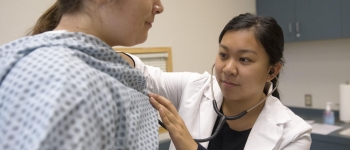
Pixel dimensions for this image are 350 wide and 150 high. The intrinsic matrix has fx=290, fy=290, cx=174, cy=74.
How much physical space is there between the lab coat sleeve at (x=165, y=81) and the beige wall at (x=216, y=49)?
925 millimetres

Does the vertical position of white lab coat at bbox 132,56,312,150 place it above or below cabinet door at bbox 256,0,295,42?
below

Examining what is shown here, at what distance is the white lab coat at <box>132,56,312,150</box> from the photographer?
1.13 m

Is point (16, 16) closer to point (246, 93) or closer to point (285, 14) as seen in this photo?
point (246, 93)

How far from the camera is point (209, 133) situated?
1205 millimetres

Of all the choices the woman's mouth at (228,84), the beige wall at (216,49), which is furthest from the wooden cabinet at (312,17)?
the woman's mouth at (228,84)

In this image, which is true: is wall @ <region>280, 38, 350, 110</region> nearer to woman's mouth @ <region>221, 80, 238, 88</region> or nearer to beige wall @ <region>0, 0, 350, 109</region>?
beige wall @ <region>0, 0, 350, 109</region>

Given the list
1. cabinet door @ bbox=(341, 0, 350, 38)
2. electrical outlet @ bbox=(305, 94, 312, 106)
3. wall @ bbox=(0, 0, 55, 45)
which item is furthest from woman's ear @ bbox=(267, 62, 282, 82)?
electrical outlet @ bbox=(305, 94, 312, 106)

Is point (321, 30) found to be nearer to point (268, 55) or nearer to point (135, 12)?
point (268, 55)

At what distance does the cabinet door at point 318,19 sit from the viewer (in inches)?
97.1

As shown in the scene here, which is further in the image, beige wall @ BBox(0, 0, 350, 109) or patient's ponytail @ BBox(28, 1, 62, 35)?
beige wall @ BBox(0, 0, 350, 109)

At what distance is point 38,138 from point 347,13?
8.61 ft

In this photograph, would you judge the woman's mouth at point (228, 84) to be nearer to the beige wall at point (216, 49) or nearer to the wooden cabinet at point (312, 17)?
the beige wall at point (216, 49)

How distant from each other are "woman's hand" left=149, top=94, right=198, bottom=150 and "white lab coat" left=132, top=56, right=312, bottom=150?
0.99 feet

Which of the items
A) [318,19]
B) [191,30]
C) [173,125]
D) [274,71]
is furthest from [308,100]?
[173,125]
